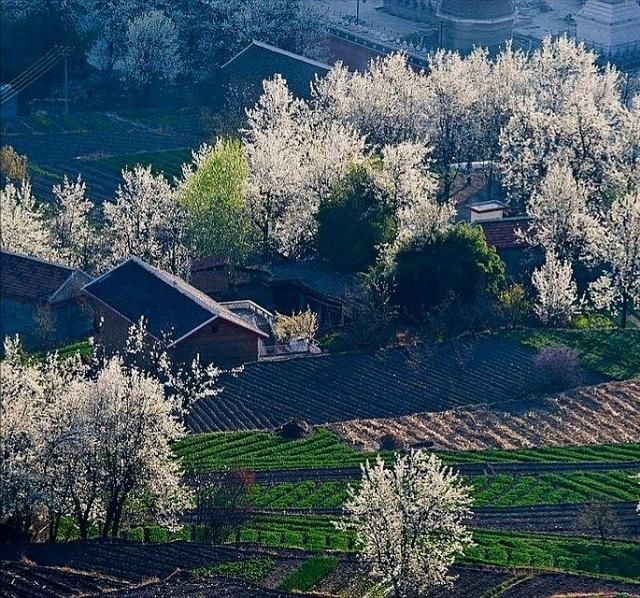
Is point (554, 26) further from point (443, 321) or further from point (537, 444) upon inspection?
point (537, 444)

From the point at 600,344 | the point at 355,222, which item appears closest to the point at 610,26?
the point at 355,222

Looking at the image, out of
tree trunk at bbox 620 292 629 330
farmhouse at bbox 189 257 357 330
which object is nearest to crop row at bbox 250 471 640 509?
tree trunk at bbox 620 292 629 330

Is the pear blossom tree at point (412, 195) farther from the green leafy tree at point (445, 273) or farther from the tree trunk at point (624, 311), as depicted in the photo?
the tree trunk at point (624, 311)

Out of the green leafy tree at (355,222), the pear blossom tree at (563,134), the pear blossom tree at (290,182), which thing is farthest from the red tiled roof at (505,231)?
the pear blossom tree at (290,182)

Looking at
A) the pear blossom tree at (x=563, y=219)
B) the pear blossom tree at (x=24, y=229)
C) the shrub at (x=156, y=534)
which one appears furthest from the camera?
the pear blossom tree at (x=563, y=219)

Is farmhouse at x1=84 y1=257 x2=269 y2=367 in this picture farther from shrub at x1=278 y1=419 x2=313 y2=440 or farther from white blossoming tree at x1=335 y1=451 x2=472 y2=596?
white blossoming tree at x1=335 y1=451 x2=472 y2=596

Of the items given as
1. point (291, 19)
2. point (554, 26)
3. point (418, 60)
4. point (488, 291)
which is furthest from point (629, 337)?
point (554, 26)

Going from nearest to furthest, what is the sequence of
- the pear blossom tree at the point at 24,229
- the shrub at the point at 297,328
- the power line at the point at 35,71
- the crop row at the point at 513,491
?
the crop row at the point at 513,491 → the pear blossom tree at the point at 24,229 → the shrub at the point at 297,328 → the power line at the point at 35,71
